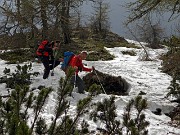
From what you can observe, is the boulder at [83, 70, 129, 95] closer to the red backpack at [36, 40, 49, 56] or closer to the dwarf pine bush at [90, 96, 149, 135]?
the red backpack at [36, 40, 49, 56]

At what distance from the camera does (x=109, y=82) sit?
12305 mm

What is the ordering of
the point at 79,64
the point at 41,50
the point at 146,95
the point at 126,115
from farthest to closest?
the point at 41,50
the point at 146,95
the point at 79,64
the point at 126,115

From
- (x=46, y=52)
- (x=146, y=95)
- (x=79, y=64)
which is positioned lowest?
(x=146, y=95)

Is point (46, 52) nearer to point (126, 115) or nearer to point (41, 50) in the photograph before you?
point (41, 50)

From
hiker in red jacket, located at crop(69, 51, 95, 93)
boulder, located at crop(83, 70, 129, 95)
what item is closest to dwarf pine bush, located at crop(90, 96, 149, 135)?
hiker in red jacket, located at crop(69, 51, 95, 93)

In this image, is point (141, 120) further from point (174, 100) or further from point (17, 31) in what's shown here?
point (17, 31)

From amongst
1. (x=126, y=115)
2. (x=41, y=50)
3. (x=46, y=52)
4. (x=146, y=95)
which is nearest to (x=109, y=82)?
(x=146, y=95)

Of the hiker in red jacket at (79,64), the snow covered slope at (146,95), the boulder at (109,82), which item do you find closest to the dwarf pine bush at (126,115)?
the snow covered slope at (146,95)

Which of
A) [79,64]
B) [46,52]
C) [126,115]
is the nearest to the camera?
[126,115]

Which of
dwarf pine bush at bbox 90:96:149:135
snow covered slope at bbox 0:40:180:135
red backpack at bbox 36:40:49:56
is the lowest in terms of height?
snow covered slope at bbox 0:40:180:135

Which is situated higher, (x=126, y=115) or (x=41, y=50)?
(x=41, y=50)

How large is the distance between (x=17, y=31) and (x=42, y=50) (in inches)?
317

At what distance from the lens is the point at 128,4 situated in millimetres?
11578

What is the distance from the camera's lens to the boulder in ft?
38.7
